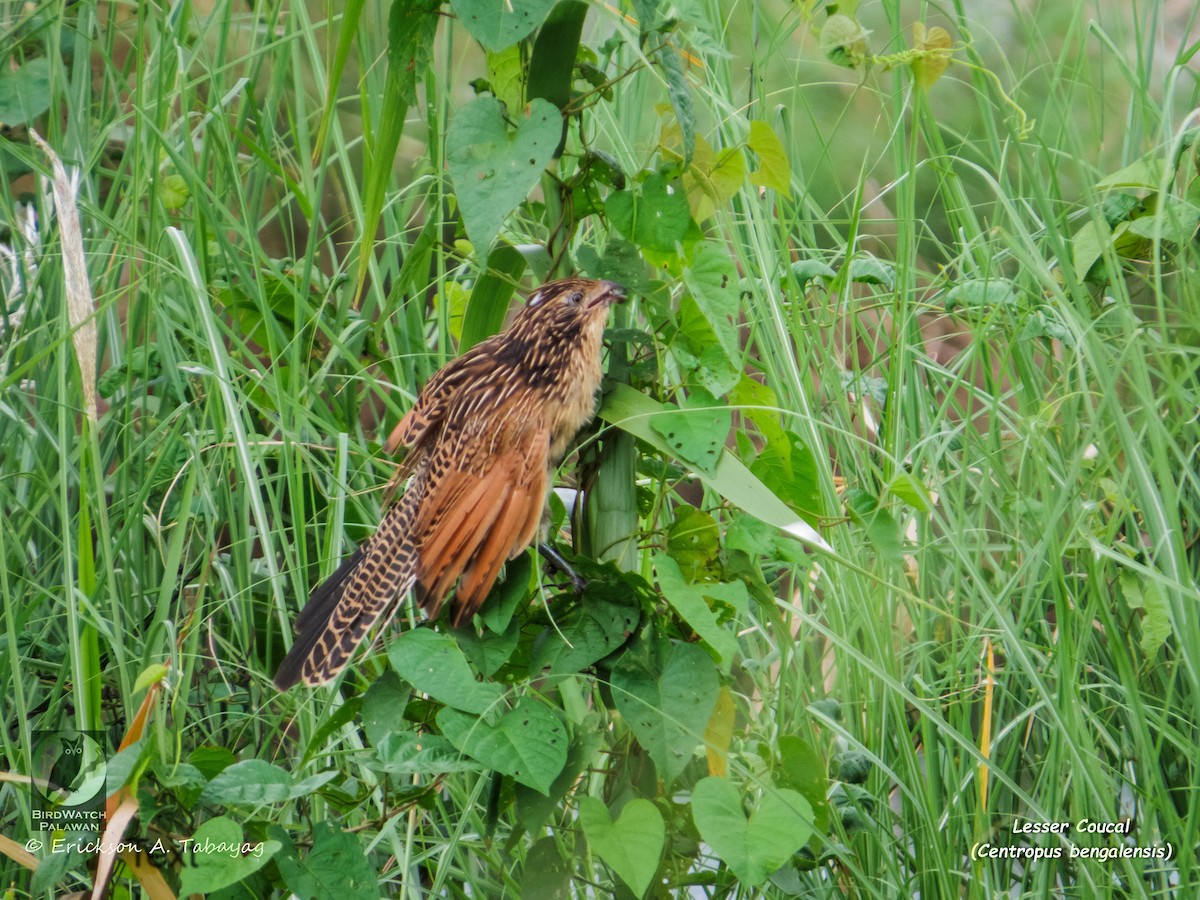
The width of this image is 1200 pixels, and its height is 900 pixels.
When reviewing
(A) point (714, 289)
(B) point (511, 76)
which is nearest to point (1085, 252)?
(A) point (714, 289)

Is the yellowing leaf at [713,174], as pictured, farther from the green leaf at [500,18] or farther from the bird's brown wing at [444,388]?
the bird's brown wing at [444,388]

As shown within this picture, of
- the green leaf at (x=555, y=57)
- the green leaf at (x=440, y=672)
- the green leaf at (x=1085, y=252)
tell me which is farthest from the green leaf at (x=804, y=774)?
the green leaf at (x=1085, y=252)

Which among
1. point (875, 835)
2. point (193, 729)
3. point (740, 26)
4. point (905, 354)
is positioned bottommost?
point (193, 729)

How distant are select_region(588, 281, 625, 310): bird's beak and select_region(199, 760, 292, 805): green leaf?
87cm

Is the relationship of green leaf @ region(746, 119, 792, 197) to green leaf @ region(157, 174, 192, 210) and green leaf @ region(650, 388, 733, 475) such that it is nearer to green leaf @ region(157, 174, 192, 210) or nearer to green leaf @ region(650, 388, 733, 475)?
green leaf @ region(650, 388, 733, 475)

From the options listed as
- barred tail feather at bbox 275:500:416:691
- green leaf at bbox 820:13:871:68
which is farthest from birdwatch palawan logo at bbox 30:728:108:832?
green leaf at bbox 820:13:871:68

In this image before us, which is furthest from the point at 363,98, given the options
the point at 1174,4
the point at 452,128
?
the point at 1174,4

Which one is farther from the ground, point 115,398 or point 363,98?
point 363,98

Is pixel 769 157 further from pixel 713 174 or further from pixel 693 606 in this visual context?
pixel 693 606

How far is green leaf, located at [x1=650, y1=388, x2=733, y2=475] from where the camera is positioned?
153 cm

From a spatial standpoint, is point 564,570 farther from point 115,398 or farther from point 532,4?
point 115,398

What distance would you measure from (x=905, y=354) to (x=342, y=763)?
154 centimetres

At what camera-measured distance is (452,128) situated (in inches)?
61.2

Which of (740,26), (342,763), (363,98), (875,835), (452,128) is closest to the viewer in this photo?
(452,128)
